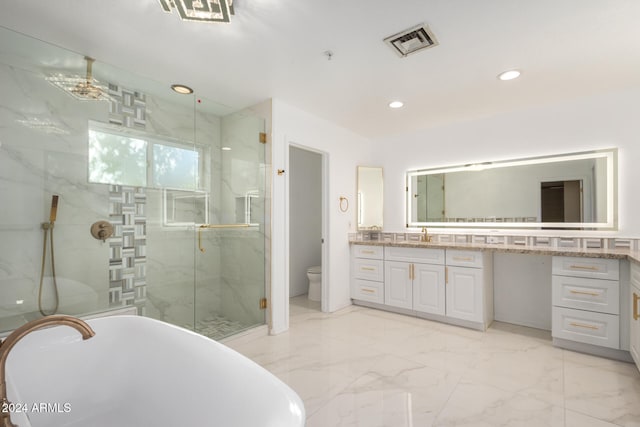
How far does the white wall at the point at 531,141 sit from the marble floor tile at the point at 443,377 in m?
1.41

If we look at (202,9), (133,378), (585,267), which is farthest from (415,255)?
(202,9)

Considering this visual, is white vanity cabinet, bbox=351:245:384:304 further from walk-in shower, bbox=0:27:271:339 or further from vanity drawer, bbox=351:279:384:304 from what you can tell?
walk-in shower, bbox=0:27:271:339

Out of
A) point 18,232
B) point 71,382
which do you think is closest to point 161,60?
point 18,232

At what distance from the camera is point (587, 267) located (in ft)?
8.20

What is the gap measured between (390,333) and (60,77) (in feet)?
11.1

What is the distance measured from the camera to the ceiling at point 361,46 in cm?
170

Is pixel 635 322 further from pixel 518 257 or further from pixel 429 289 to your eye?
pixel 429 289

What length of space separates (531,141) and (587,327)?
1.89m

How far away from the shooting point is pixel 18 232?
1891 millimetres

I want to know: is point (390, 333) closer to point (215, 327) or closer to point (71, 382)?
point (215, 327)

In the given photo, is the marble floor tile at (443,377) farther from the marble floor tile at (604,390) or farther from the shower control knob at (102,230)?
the shower control knob at (102,230)

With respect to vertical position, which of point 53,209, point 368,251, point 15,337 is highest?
point 53,209

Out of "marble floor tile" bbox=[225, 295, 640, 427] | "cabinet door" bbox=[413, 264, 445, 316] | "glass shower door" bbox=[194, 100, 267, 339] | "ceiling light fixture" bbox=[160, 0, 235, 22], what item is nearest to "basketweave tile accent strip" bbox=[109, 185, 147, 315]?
"glass shower door" bbox=[194, 100, 267, 339]

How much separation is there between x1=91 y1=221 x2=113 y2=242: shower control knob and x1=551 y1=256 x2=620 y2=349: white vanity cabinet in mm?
3717
